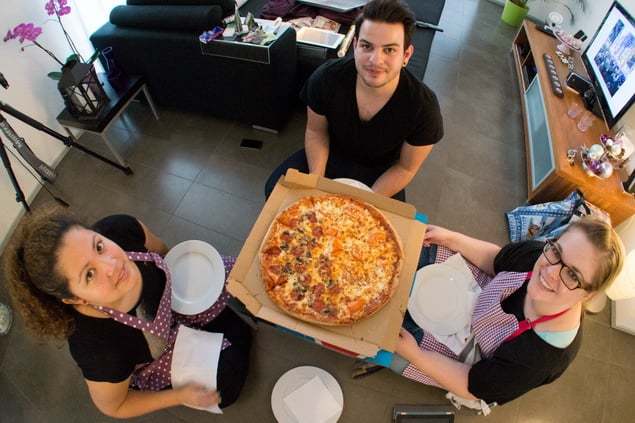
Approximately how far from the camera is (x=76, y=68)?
1.95 metres

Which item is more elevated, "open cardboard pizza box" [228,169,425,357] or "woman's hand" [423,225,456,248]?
"open cardboard pizza box" [228,169,425,357]

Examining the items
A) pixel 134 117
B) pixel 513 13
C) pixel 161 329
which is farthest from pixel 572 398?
pixel 513 13

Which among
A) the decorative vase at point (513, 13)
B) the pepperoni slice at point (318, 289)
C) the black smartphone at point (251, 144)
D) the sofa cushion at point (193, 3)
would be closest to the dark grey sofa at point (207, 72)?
the sofa cushion at point (193, 3)

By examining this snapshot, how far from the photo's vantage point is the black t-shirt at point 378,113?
133 centimetres

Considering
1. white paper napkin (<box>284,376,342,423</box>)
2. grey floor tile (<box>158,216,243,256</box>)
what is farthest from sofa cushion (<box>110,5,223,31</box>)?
white paper napkin (<box>284,376,342,423</box>)

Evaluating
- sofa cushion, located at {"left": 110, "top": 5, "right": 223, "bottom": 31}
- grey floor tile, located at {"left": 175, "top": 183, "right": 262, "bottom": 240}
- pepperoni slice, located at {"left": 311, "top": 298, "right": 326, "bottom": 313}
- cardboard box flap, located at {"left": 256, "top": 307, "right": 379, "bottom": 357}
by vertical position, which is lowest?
grey floor tile, located at {"left": 175, "top": 183, "right": 262, "bottom": 240}

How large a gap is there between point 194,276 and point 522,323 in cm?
117

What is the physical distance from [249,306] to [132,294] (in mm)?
391

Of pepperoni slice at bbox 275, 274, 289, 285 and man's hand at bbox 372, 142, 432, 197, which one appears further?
man's hand at bbox 372, 142, 432, 197

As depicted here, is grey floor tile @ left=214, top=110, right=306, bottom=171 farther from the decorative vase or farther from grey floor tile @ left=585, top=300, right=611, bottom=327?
the decorative vase

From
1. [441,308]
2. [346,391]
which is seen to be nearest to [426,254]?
[441,308]

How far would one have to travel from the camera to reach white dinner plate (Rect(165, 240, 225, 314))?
1325 mm

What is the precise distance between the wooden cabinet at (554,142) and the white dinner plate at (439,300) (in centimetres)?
117

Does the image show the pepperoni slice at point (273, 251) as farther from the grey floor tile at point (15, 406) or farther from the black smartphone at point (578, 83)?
the black smartphone at point (578, 83)
